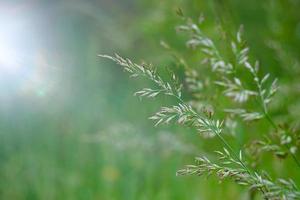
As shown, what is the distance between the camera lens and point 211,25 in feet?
9.84

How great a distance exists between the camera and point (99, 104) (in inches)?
141

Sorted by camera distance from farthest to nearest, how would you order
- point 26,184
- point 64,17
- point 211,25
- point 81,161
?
point 64,17 < point 211,25 < point 81,161 < point 26,184

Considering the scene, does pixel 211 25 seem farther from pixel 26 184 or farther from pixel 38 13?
pixel 38 13

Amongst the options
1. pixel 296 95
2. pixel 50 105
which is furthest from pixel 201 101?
pixel 50 105

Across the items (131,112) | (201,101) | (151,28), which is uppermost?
(151,28)

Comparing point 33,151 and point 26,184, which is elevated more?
point 33,151

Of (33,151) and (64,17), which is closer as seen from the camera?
(33,151)

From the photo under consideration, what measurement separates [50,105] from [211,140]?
102cm

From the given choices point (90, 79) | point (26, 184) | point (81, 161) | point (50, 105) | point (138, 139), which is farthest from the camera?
point (90, 79)

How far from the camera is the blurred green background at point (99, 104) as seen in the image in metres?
2.32

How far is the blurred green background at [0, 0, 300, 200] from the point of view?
7.61 feet

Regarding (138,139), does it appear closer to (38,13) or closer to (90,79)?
(90,79)

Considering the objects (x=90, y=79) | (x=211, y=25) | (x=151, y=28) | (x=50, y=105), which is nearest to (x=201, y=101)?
(x=211, y=25)

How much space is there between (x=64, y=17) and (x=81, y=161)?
2.69 meters
